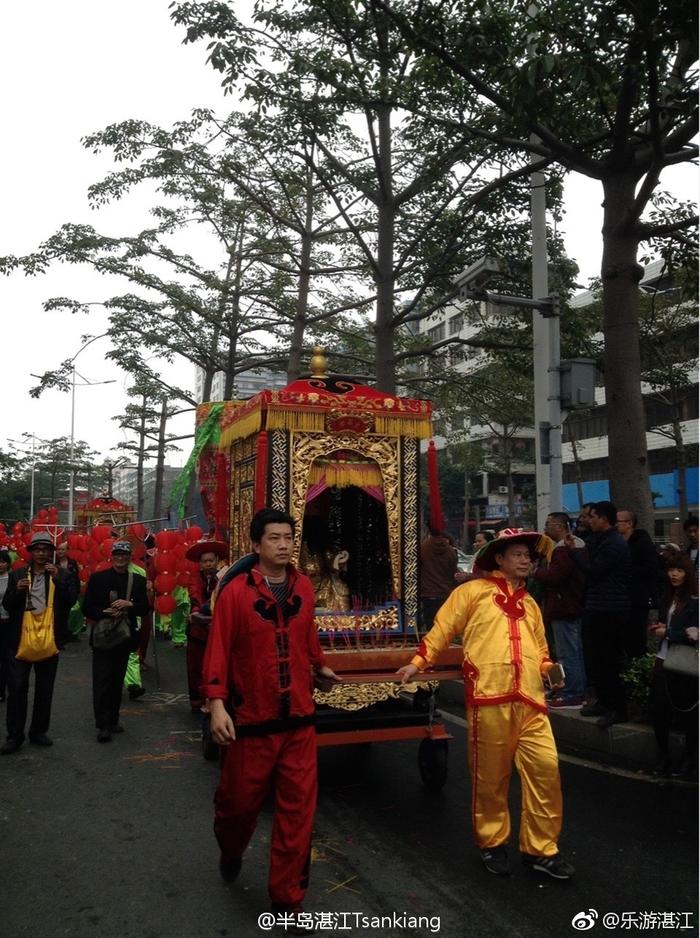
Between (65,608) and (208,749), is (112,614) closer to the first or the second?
(65,608)

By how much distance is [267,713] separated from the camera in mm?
4168

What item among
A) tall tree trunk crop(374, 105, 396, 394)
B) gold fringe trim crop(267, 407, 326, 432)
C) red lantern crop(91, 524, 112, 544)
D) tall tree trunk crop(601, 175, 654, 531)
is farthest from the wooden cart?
red lantern crop(91, 524, 112, 544)

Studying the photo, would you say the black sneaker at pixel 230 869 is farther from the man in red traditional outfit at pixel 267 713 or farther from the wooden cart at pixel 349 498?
the wooden cart at pixel 349 498

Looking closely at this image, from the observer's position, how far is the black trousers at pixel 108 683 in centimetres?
788

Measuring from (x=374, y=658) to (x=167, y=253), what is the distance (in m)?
16.7

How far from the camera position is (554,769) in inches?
180

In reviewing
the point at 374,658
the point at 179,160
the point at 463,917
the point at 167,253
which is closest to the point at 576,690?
the point at 374,658

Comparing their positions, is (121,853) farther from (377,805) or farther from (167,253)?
(167,253)

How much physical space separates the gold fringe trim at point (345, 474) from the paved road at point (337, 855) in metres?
2.22

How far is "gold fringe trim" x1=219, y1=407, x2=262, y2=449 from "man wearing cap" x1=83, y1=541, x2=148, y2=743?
1.43 m

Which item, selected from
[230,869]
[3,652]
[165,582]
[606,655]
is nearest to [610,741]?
[606,655]

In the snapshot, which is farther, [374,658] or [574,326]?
[574,326]

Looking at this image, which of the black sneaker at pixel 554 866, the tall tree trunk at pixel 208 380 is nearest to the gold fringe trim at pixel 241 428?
the black sneaker at pixel 554 866

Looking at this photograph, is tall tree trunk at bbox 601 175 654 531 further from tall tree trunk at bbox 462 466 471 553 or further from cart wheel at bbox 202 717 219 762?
tall tree trunk at bbox 462 466 471 553
